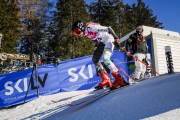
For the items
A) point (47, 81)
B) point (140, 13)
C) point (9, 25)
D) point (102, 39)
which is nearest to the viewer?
point (102, 39)

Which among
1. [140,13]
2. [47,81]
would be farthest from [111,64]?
[140,13]

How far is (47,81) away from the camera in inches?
415

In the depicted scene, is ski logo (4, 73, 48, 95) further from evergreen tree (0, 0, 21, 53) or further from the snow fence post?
evergreen tree (0, 0, 21, 53)

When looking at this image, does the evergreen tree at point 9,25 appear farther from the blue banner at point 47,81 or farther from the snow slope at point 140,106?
the snow slope at point 140,106

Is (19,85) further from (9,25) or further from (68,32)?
(68,32)

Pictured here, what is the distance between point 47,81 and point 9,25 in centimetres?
2058

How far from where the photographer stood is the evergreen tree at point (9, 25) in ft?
92.0

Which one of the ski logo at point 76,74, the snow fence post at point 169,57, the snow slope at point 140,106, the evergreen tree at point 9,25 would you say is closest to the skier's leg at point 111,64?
the snow slope at point 140,106

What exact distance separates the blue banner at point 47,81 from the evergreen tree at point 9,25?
713 inches

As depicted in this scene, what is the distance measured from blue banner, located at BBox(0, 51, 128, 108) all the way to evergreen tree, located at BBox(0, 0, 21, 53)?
1810 cm

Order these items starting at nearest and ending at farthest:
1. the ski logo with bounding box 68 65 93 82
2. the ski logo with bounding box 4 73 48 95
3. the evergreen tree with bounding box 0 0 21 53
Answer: the ski logo with bounding box 4 73 48 95, the ski logo with bounding box 68 65 93 82, the evergreen tree with bounding box 0 0 21 53

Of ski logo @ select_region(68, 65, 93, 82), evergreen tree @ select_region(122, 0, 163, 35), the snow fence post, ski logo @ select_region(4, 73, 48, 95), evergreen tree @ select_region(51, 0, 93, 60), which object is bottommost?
ski logo @ select_region(4, 73, 48, 95)

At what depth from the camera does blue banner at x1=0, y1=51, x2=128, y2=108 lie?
9.98 meters

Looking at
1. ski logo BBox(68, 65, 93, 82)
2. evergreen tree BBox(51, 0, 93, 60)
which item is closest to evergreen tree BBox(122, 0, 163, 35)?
evergreen tree BBox(51, 0, 93, 60)
